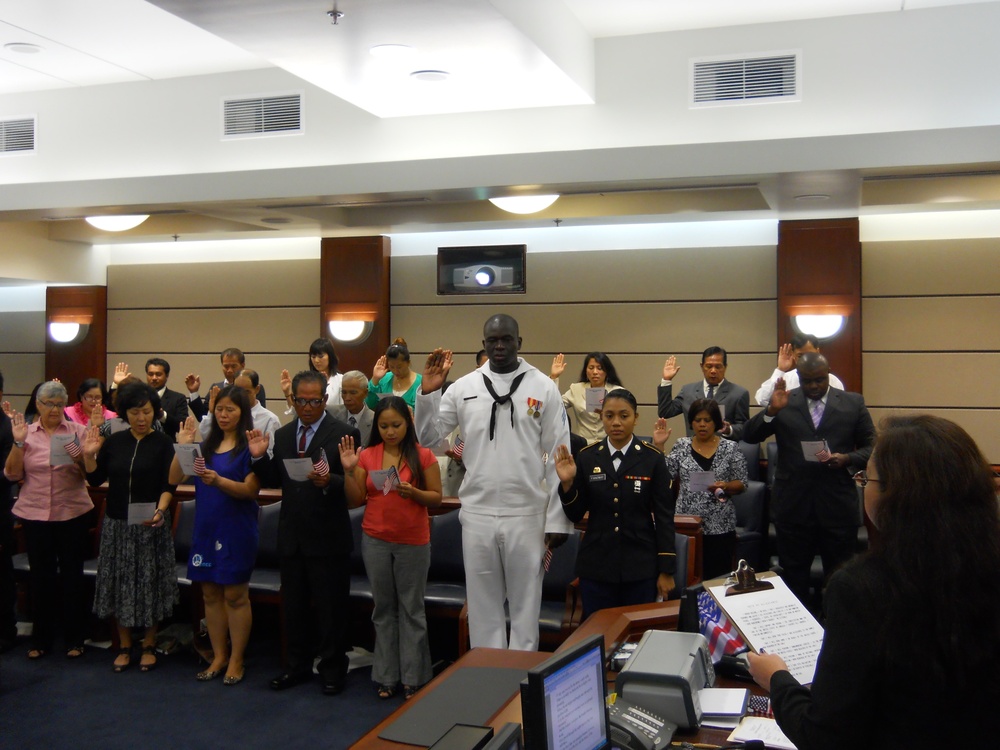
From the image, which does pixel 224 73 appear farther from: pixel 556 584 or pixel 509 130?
pixel 556 584

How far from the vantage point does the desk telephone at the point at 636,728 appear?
1.84m

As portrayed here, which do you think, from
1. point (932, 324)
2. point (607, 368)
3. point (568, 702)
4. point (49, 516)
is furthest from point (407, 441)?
point (932, 324)

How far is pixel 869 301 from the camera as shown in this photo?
23.9 feet

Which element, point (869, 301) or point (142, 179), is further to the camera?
point (869, 301)

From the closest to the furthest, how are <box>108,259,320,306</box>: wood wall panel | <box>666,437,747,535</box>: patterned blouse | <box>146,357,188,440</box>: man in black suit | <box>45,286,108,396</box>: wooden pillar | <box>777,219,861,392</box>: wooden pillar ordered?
<box>666,437,747,535</box>: patterned blouse
<box>146,357,188,440</box>: man in black suit
<box>777,219,861,392</box>: wooden pillar
<box>108,259,320,306</box>: wood wall panel
<box>45,286,108,396</box>: wooden pillar

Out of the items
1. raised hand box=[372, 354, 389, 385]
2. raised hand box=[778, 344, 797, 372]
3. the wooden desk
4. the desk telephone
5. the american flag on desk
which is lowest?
the wooden desk

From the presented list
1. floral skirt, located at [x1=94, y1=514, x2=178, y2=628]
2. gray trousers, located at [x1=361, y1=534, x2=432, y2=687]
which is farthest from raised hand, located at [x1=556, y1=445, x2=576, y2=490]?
floral skirt, located at [x1=94, y1=514, x2=178, y2=628]

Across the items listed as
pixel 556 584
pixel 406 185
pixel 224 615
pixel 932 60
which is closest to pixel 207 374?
pixel 406 185

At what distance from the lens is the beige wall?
7.03 meters

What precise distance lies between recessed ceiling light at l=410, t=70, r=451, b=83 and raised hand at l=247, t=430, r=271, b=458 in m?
2.11

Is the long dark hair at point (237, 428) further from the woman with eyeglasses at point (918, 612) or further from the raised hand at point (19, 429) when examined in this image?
the woman with eyeglasses at point (918, 612)

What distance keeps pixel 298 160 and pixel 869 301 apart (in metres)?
4.54

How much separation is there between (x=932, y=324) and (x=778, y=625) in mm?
5874

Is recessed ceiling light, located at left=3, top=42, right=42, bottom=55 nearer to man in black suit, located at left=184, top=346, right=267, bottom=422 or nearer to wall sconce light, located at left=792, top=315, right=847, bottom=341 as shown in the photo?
man in black suit, located at left=184, top=346, right=267, bottom=422
